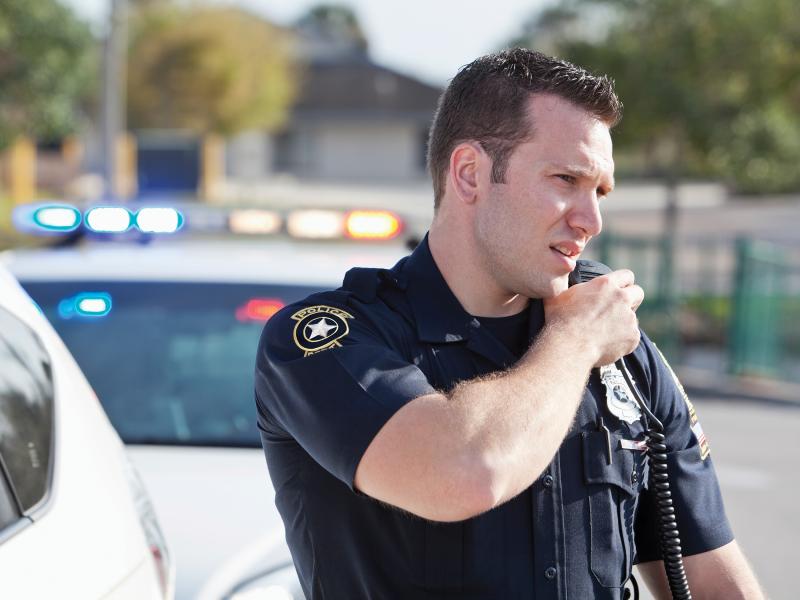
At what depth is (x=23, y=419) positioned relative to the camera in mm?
2428

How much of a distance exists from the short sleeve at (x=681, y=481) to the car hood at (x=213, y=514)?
104 cm

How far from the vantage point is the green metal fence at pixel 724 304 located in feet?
49.0

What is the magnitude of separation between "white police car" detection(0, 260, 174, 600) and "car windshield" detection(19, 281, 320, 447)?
4.94 ft

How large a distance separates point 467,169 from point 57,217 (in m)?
2.76

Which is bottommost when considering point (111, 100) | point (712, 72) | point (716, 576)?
point (716, 576)

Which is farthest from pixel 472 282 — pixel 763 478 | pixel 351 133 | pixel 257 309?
pixel 351 133

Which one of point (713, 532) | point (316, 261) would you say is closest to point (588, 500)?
point (713, 532)

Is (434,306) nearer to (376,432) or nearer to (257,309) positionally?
(376,432)

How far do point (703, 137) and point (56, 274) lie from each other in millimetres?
13707

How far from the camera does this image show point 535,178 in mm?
2252

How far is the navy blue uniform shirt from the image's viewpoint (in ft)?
6.95

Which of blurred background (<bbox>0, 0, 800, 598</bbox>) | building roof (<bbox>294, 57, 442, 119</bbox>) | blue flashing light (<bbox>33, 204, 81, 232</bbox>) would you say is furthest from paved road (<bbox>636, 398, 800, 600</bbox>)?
building roof (<bbox>294, 57, 442, 119</bbox>)

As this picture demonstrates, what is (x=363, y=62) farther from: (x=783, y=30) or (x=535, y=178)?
(x=535, y=178)

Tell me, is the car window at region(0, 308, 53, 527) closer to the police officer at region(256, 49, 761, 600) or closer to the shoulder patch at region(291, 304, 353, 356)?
the police officer at region(256, 49, 761, 600)
